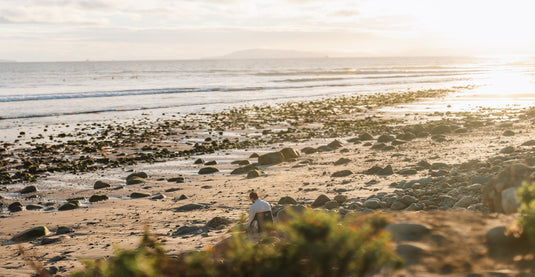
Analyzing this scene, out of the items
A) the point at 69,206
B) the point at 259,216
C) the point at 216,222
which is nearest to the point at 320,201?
the point at 216,222

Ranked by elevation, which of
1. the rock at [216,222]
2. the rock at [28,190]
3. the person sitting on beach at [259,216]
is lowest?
the rock at [28,190]

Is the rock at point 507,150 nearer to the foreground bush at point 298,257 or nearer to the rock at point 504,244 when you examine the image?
the rock at point 504,244

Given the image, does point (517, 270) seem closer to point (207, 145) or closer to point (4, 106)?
point (207, 145)

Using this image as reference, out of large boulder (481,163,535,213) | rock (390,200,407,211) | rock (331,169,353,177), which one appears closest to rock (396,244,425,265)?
large boulder (481,163,535,213)

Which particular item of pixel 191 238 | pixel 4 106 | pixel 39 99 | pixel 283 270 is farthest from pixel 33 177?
pixel 39 99

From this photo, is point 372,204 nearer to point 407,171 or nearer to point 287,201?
point 287,201

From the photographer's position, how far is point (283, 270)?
4211 millimetres

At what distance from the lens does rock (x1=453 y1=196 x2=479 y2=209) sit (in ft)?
32.7

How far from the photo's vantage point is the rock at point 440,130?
2186cm

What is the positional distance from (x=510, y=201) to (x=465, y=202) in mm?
3019

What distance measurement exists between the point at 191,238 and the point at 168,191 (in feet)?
17.1

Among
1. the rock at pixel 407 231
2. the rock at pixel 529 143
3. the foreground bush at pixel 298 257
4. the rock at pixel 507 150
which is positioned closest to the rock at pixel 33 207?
the foreground bush at pixel 298 257

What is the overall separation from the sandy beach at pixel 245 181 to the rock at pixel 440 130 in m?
0.05

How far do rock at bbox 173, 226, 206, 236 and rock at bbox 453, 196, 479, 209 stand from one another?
5.75 metres
